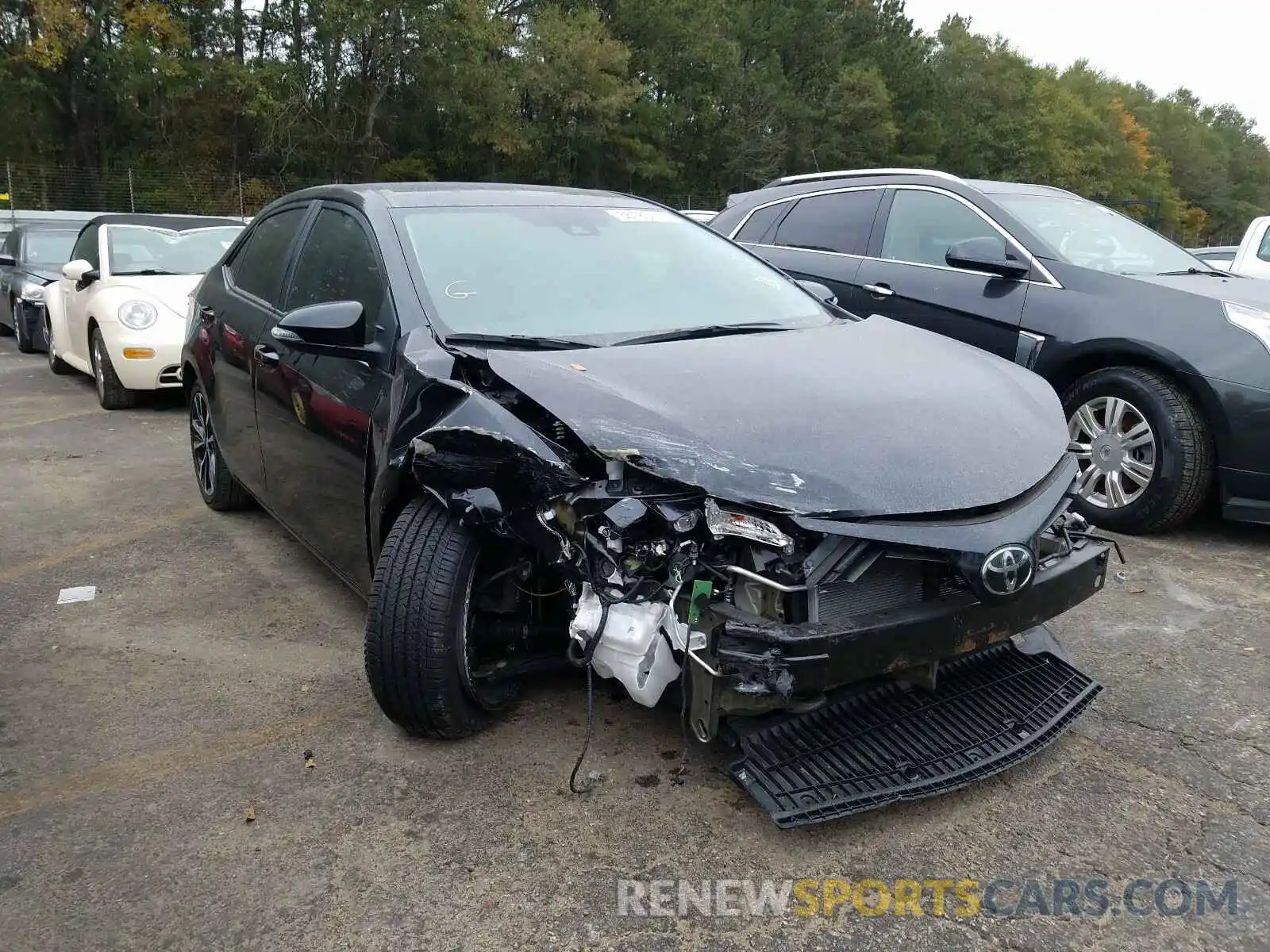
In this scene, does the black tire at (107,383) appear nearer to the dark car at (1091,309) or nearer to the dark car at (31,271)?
the dark car at (31,271)

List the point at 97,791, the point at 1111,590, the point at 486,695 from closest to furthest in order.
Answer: the point at 97,791, the point at 486,695, the point at 1111,590

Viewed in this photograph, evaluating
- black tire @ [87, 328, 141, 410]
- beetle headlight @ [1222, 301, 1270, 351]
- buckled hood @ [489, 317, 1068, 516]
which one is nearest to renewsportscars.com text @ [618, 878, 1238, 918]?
buckled hood @ [489, 317, 1068, 516]

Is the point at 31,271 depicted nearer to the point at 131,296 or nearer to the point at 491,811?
the point at 131,296

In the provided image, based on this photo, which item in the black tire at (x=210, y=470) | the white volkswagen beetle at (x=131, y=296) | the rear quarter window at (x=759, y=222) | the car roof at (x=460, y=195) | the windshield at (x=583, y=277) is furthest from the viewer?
the white volkswagen beetle at (x=131, y=296)

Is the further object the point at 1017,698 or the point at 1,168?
the point at 1,168

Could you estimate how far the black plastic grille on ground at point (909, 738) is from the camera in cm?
235

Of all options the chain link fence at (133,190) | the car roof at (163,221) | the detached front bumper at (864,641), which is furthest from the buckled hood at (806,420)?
the chain link fence at (133,190)

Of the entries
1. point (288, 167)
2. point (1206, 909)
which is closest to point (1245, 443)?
point (1206, 909)

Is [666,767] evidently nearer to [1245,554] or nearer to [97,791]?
[97,791]

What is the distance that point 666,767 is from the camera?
9.02 ft

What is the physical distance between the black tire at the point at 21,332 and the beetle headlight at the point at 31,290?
28 cm

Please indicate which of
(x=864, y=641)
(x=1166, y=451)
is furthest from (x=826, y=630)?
(x=1166, y=451)

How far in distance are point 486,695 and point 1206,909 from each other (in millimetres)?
1824

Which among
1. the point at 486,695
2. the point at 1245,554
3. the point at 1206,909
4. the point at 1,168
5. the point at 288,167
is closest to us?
the point at 1206,909
